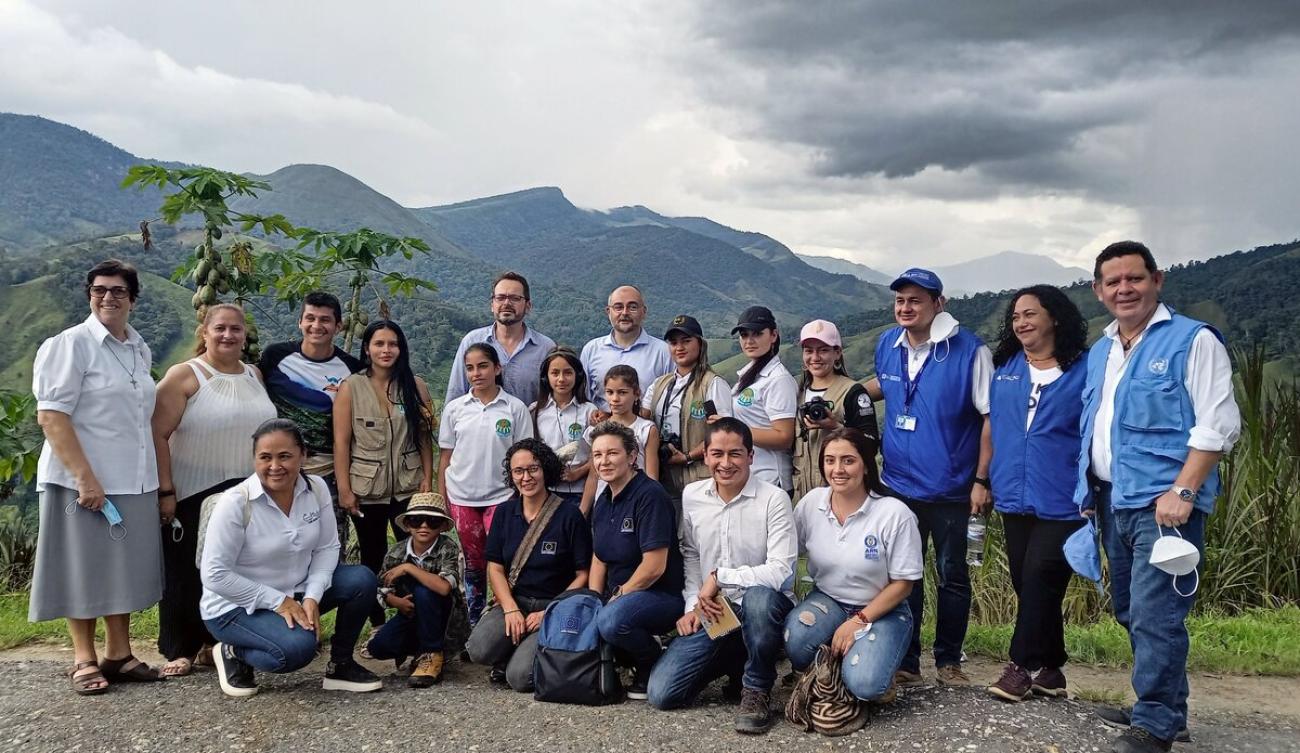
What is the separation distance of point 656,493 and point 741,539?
0.50 m

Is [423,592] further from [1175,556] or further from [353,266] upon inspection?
[1175,556]

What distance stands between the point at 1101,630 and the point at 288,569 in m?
4.74

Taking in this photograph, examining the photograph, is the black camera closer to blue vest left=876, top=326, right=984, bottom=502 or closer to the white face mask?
blue vest left=876, top=326, right=984, bottom=502

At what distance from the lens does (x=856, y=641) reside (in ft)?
13.6

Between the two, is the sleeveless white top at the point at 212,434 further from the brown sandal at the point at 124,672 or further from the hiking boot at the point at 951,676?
the hiking boot at the point at 951,676

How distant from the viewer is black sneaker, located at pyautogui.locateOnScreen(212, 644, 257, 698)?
449 centimetres

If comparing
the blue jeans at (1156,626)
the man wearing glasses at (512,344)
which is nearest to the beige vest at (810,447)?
the blue jeans at (1156,626)

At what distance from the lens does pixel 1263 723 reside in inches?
171

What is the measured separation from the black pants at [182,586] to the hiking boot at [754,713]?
114 inches

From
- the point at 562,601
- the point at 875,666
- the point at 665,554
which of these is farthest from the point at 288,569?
the point at 875,666

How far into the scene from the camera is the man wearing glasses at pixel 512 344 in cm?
564

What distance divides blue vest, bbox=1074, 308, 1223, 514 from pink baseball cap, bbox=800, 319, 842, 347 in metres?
1.49

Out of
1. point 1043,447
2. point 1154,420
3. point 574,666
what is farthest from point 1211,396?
point 574,666

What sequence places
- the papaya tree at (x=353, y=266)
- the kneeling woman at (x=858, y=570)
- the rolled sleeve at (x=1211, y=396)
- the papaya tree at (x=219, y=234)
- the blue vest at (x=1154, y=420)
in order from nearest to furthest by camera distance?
the rolled sleeve at (x=1211, y=396) → the blue vest at (x=1154, y=420) → the kneeling woman at (x=858, y=570) → the papaya tree at (x=219, y=234) → the papaya tree at (x=353, y=266)
